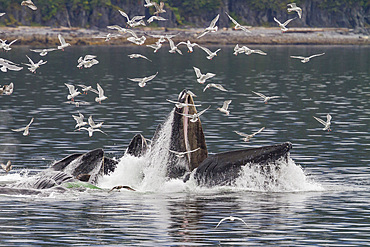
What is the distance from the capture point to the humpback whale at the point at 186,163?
102 ft

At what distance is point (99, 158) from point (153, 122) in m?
21.2

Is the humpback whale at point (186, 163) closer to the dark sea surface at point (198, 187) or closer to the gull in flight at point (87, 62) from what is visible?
the dark sea surface at point (198, 187)

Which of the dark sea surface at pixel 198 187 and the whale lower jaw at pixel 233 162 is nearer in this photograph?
the dark sea surface at pixel 198 187

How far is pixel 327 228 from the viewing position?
2745 centimetres

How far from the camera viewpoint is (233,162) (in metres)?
31.3

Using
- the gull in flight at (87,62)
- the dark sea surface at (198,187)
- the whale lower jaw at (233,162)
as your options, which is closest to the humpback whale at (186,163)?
the whale lower jaw at (233,162)

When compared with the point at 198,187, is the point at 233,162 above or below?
above

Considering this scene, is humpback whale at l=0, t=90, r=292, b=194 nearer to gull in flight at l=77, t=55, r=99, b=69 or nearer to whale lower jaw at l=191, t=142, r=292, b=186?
whale lower jaw at l=191, t=142, r=292, b=186

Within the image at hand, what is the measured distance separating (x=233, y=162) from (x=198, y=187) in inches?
62.1

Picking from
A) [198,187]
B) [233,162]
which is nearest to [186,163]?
[198,187]

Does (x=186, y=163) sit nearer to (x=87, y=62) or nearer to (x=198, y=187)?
(x=198, y=187)

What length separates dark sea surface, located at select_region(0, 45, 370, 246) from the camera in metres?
26.6

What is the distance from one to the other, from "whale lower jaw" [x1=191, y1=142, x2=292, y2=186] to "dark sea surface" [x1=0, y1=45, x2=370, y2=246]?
0.36 meters

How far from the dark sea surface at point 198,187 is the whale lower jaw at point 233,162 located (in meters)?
0.36
